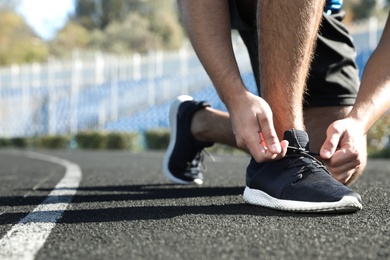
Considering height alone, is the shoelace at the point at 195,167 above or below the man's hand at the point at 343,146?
below

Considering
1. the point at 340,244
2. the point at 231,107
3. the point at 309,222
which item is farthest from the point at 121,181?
the point at 340,244

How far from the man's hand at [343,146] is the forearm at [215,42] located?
0.32 meters

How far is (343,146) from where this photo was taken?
2.10 m

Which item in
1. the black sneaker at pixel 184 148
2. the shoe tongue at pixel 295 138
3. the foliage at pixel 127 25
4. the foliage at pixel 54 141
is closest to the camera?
the shoe tongue at pixel 295 138

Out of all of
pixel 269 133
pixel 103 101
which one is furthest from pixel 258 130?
pixel 103 101

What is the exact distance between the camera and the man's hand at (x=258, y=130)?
1.95 metres

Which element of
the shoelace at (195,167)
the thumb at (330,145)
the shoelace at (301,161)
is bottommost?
the shoelace at (195,167)

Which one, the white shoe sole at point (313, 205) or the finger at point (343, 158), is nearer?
the white shoe sole at point (313, 205)

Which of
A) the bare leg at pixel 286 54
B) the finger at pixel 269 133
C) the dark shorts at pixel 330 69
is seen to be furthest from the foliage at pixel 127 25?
the finger at pixel 269 133

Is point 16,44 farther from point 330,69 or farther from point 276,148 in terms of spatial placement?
point 276,148

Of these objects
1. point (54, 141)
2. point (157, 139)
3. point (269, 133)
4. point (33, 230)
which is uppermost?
point (269, 133)

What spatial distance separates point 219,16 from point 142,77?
1607cm

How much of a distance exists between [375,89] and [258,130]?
60 cm

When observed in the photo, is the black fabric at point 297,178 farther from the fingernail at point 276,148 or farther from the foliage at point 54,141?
the foliage at point 54,141
